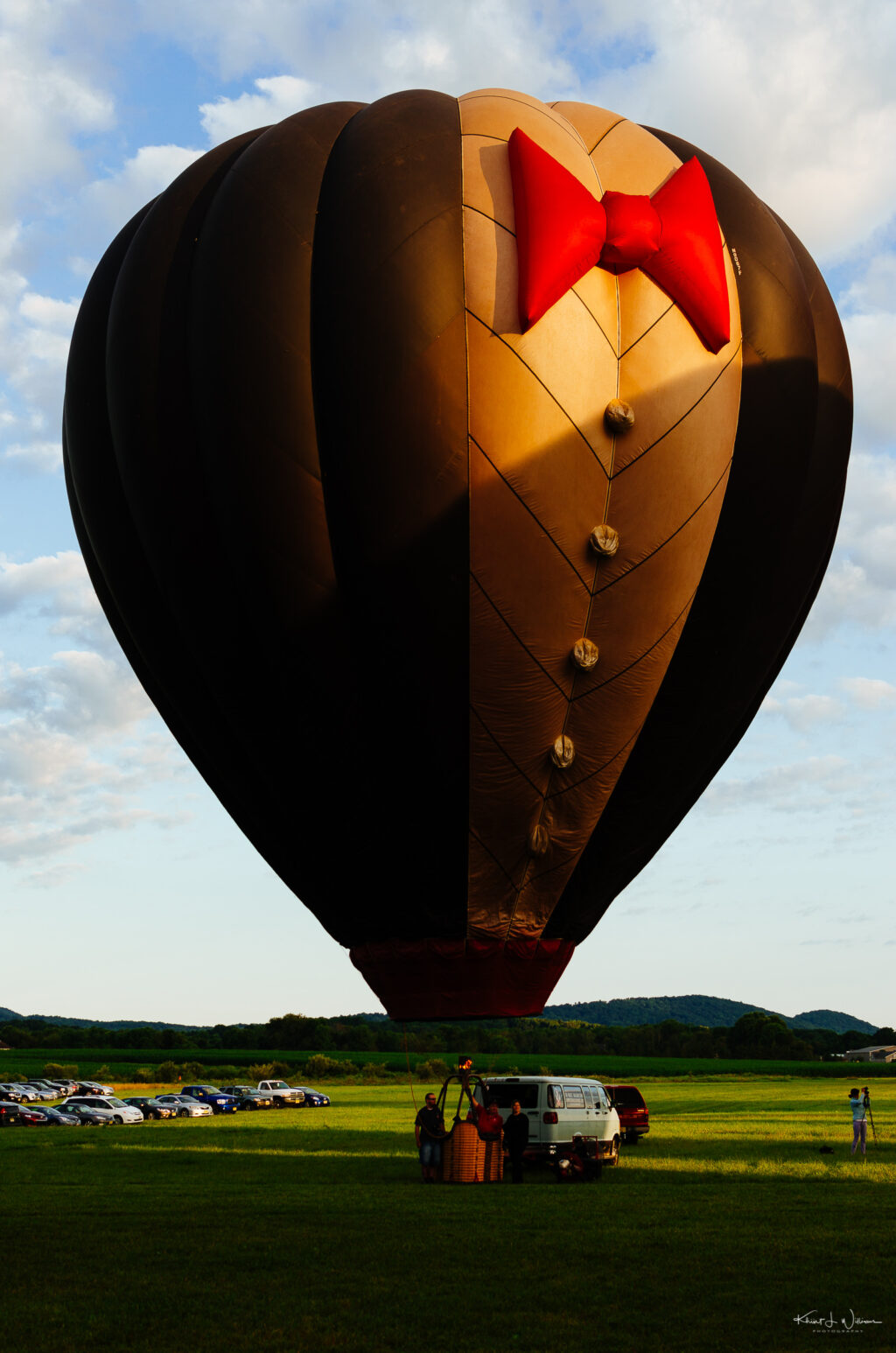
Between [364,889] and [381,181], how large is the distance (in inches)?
315

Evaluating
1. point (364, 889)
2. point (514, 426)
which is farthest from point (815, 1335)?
point (514, 426)

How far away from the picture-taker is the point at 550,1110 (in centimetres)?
2072

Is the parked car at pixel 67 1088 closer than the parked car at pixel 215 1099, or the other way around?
the parked car at pixel 215 1099

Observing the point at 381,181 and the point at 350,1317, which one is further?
the point at 381,181

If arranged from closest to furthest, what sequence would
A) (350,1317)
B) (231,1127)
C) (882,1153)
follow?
(350,1317) → (882,1153) → (231,1127)

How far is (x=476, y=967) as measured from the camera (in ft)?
51.4

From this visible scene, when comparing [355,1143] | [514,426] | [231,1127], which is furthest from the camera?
[231,1127]

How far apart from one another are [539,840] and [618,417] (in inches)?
193

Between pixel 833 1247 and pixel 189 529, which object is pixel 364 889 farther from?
pixel 833 1247

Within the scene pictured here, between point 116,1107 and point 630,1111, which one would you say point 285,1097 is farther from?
point 630,1111

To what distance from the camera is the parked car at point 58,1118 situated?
41.4 m

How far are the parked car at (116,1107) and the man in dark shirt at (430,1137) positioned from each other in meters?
25.3

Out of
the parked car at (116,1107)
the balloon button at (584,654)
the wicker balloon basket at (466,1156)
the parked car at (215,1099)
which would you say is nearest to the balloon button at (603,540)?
the balloon button at (584,654)

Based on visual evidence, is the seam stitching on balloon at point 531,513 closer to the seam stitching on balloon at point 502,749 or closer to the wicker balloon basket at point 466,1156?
the seam stitching on balloon at point 502,749
